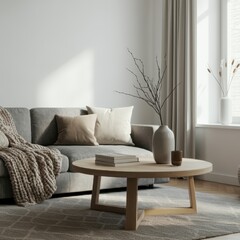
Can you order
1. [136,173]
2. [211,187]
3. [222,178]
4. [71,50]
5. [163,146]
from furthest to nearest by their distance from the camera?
[71,50] < [222,178] < [211,187] < [163,146] < [136,173]

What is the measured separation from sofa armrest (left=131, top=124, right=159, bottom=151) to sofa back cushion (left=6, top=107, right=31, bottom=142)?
3.66ft

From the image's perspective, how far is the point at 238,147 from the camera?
5.10 m

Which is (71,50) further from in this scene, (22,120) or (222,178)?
(222,178)

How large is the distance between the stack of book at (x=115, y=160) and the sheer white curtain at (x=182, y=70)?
218 centimetres

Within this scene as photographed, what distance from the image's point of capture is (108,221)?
11.3 ft

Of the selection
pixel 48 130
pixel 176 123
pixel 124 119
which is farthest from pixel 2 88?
pixel 176 123

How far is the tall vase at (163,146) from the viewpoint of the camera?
3.56 meters

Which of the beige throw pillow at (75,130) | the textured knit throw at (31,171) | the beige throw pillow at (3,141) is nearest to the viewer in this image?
the textured knit throw at (31,171)

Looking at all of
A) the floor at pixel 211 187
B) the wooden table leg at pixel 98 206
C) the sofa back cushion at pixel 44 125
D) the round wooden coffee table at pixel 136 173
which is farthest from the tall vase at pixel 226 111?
the wooden table leg at pixel 98 206

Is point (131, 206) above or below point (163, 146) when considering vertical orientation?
below

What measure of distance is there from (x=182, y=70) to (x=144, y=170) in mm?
2713

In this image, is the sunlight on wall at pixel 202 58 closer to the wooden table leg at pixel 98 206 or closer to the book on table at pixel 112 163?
the wooden table leg at pixel 98 206

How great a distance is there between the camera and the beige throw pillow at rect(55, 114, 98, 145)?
4.89 m

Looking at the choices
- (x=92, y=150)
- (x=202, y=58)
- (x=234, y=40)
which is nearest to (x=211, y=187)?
(x=92, y=150)
